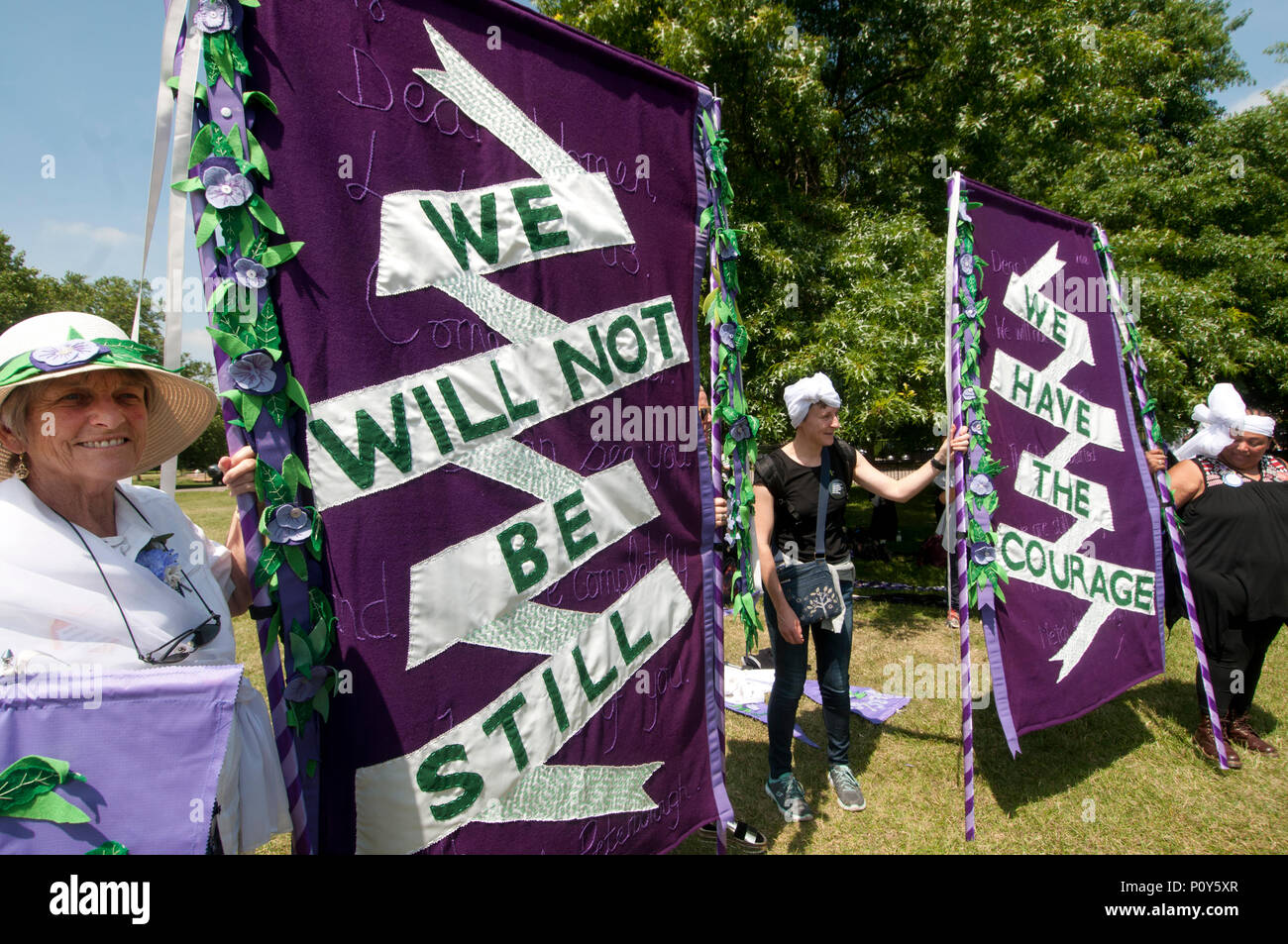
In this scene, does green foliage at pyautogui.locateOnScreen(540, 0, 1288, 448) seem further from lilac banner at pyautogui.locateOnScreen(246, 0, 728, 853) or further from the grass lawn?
lilac banner at pyautogui.locateOnScreen(246, 0, 728, 853)

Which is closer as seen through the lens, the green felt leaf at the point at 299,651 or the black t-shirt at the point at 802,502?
the green felt leaf at the point at 299,651

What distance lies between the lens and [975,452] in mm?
3453

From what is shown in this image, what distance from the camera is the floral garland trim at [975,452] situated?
3.44m

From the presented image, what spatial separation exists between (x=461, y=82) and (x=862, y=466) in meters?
2.52

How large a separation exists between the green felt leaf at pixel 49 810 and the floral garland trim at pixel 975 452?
11.0 feet

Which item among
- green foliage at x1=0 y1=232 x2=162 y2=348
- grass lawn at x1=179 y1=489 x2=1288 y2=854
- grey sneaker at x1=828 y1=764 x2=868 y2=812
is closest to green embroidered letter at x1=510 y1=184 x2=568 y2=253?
grass lawn at x1=179 y1=489 x2=1288 y2=854

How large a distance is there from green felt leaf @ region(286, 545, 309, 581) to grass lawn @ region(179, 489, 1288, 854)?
235cm

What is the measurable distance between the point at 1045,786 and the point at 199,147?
455 cm

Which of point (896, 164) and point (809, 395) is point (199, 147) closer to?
point (809, 395)

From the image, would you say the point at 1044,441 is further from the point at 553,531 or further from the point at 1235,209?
the point at 1235,209

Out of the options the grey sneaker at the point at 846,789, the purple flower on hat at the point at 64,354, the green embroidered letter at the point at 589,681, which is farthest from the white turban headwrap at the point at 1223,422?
the purple flower on hat at the point at 64,354

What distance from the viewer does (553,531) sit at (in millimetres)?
2176

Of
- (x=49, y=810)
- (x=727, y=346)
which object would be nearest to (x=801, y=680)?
(x=727, y=346)

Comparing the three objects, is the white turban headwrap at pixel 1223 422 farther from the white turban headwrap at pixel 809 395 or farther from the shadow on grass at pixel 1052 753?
the white turban headwrap at pixel 809 395
